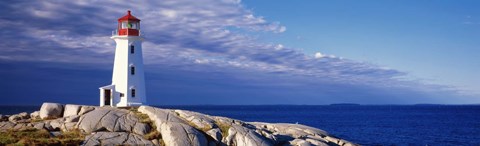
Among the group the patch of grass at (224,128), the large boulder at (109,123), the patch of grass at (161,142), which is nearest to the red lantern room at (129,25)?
the large boulder at (109,123)

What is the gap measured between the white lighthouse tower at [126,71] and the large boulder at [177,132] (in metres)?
11.5

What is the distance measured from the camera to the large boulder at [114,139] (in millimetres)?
28422

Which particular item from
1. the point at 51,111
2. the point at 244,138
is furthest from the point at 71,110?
the point at 244,138

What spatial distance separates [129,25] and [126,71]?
4349 mm

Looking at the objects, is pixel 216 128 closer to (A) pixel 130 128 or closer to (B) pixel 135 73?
(A) pixel 130 128

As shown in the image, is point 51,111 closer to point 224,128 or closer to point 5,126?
point 5,126

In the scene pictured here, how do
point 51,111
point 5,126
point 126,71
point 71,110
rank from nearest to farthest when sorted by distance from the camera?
point 5,126
point 71,110
point 51,111
point 126,71

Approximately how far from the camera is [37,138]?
29.3 metres

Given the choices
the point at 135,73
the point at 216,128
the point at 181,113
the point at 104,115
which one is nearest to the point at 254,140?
the point at 216,128

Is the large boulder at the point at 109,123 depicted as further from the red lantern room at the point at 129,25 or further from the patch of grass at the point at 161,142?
the red lantern room at the point at 129,25

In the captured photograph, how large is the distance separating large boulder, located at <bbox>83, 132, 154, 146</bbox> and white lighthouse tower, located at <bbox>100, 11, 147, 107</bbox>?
44.8 ft

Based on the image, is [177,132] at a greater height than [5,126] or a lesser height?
lesser

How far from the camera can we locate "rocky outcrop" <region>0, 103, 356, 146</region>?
29.2m

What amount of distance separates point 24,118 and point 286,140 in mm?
21045
